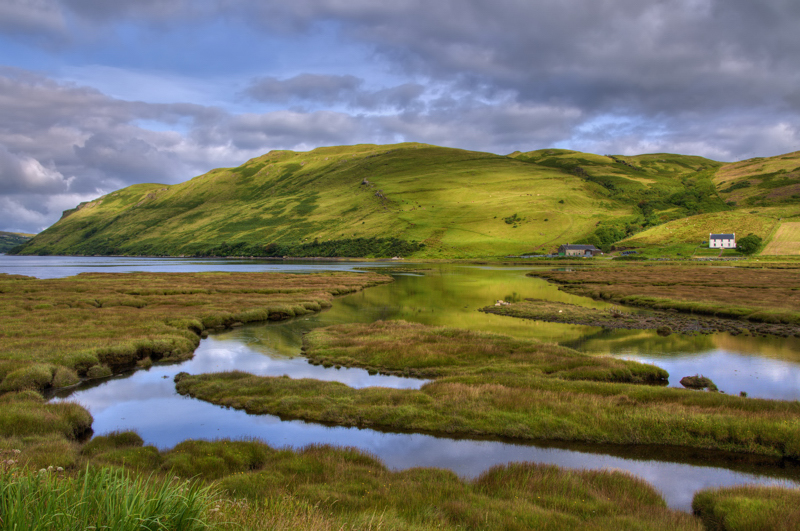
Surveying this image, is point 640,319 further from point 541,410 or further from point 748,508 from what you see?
point 748,508

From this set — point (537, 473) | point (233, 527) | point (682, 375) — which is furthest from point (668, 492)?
point (682, 375)

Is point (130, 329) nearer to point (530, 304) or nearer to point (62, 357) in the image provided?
point (62, 357)

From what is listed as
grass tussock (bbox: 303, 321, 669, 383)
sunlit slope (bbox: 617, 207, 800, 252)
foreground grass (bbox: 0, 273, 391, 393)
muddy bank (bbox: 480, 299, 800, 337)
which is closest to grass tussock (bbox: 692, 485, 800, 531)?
grass tussock (bbox: 303, 321, 669, 383)

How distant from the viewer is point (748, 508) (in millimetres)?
12148

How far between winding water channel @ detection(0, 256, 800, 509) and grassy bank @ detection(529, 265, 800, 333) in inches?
484

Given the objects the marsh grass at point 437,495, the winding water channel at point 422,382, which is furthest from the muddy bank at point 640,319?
the marsh grass at point 437,495

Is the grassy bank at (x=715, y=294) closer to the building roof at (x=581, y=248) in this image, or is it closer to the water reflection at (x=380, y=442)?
the water reflection at (x=380, y=442)

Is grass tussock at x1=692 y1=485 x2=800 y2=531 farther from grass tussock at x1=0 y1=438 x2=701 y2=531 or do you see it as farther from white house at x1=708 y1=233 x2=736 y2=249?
white house at x1=708 y1=233 x2=736 y2=249

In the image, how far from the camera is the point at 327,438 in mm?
19594

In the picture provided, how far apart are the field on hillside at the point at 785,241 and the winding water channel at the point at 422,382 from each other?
144 meters

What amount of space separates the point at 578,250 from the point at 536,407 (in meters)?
183

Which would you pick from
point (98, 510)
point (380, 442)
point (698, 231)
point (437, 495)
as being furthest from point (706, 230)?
point (98, 510)

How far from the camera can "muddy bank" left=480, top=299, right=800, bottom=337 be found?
4375cm

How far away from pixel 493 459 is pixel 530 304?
43279 mm
